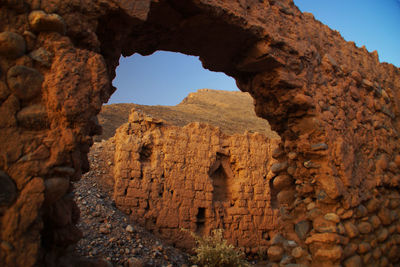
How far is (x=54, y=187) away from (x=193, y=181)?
7208 mm

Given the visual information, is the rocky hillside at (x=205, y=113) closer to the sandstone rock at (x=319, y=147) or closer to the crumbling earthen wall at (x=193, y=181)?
the crumbling earthen wall at (x=193, y=181)

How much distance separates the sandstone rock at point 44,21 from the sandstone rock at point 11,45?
16cm

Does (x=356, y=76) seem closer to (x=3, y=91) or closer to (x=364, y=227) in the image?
(x=364, y=227)

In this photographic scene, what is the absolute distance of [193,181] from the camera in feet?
30.5

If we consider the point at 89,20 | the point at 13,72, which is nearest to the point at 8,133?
the point at 13,72

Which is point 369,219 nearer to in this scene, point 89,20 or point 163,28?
point 163,28

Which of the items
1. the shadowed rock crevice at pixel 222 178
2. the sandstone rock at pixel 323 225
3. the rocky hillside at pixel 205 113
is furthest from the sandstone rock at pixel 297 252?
the rocky hillside at pixel 205 113

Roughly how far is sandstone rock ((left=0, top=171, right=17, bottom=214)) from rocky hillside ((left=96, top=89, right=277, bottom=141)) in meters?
13.5

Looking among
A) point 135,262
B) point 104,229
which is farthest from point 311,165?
point 104,229

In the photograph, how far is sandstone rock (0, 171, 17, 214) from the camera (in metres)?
1.98

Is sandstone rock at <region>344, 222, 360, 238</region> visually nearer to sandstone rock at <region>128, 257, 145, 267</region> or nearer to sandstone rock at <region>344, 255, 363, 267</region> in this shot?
sandstone rock at <region>344, 255, 363, 267</region>

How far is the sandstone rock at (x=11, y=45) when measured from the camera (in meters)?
2.18

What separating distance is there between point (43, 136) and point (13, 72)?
50 cm

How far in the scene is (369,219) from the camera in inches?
165
